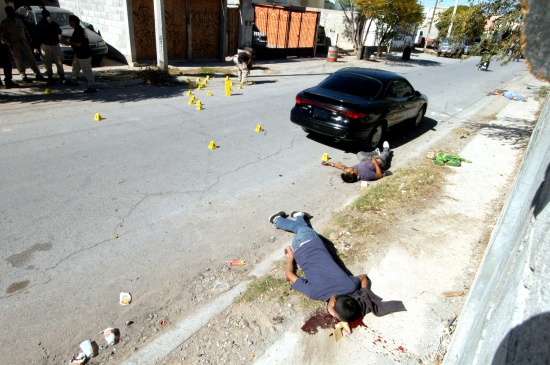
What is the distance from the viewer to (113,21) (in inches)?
605

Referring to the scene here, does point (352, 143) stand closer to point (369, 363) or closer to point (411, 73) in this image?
point (369, 363)

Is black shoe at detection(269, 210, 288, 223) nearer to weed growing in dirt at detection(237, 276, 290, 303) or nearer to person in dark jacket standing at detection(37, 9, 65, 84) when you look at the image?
weed growing in dirt at detection(237, 276, 290, 303)

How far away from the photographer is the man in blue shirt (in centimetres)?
361

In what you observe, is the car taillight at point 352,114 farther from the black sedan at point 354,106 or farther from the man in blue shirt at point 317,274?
the man in blue shirt at point 317,274

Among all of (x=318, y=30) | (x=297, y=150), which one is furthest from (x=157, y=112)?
(x=318, y=30)

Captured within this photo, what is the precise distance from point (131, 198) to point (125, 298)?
1981mm

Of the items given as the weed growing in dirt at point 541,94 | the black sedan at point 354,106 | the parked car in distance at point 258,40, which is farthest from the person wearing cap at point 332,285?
the parked car in distance at point 258,40

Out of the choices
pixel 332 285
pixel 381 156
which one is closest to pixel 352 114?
pixel 381 156

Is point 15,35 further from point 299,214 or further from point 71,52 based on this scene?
point 299,214

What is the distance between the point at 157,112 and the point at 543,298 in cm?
903

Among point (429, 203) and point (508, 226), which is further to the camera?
point (429, 203)

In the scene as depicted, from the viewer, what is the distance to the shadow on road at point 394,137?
8.26 m

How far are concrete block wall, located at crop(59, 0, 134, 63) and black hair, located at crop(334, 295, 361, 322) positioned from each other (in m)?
15.0

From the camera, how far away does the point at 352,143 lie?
8.48m
